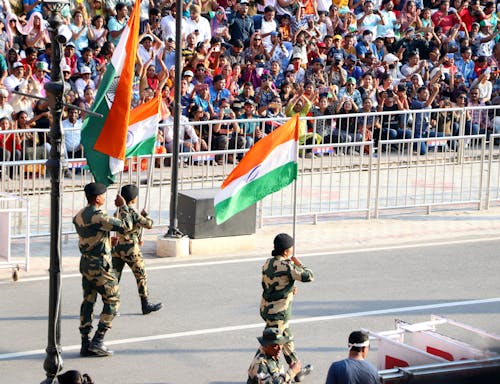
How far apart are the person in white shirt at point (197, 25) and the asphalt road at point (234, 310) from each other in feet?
26.3

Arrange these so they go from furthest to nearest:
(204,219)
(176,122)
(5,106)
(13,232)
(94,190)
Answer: (5,106) < (204,219) < (13,232) < (176,122) < (94,190)

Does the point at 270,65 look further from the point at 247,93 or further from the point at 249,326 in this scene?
the point at 249,326

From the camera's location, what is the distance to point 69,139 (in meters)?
18.9

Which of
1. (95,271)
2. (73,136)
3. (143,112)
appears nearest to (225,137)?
(73,136)

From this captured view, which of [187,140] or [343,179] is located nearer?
[343,179]

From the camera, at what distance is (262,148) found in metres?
13.0

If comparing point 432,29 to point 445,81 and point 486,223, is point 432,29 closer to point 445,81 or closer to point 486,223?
point 445,81

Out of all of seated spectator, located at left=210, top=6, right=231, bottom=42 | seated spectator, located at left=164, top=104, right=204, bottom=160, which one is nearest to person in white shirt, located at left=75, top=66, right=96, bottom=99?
seated spectator, located at left=164, top=104, right=204, bottom=160

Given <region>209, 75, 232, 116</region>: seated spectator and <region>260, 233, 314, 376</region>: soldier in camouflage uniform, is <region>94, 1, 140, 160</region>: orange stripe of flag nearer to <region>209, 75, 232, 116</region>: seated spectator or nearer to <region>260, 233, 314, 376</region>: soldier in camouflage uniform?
<region>260, 233, 314, 376</region>: soldier in camouflage uniform

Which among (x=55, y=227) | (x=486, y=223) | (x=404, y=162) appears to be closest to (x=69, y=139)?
(x=404, y=162)

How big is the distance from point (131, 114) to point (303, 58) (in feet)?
32.5

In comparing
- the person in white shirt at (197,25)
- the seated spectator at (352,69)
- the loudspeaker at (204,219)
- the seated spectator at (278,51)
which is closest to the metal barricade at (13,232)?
the loudspeaker at (204,219)

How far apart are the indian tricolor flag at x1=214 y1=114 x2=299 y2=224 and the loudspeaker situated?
3468 mm

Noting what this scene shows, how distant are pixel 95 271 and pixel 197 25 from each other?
12.1m
